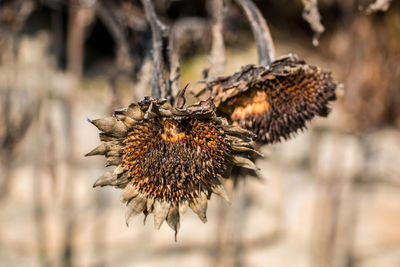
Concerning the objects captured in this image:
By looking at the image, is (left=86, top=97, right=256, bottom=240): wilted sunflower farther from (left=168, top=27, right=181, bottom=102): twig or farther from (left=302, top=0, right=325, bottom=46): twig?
(left=302, top=0, right=325, bottom=46): twig

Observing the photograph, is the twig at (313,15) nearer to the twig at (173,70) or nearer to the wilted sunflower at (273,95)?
the wilted sunflower at (273,95)

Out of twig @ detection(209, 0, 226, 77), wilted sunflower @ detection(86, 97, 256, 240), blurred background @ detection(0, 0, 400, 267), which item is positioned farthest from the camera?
blurred background @ detection(0, 0, 400, 267)

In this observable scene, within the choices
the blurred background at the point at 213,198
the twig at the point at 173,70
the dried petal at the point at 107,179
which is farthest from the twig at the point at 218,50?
the blurred background at the point at 213,198

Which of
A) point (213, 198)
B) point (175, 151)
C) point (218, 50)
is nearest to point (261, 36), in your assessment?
point (218, 50)

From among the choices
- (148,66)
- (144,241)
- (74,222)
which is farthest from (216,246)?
(148,66)

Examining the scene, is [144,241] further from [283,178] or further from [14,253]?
[283,178]

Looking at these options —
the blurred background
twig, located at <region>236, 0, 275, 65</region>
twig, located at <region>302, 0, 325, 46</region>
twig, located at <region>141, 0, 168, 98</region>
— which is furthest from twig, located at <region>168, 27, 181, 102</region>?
the blurred background

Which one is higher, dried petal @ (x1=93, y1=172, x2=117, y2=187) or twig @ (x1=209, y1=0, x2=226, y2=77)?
twig @ (x1=209, y1=0, x2=226, y2=77)
